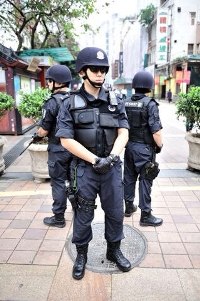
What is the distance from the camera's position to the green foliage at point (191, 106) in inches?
215

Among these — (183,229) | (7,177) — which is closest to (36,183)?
(7,177)

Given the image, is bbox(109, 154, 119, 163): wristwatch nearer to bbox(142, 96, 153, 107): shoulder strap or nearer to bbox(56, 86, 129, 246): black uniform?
bbox(56, 86, 129, 246): black uniform

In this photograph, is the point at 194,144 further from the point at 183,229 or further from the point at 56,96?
the point at 56,96

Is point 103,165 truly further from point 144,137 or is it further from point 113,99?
point 144,137

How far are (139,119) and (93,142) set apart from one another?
116cm

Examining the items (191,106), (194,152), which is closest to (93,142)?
(191,106)

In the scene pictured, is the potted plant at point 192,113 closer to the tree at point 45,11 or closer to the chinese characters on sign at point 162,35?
the tree at point 45,11

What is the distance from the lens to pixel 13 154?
24.5ft

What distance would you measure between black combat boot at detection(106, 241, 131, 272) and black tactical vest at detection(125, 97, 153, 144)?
127 cm

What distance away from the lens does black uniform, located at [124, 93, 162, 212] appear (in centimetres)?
347

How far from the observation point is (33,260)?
9.82ft

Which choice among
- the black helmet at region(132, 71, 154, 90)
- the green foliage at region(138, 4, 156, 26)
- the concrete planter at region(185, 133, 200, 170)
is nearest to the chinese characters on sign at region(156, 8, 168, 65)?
the green foliage at region(138, 4, 156, 26)

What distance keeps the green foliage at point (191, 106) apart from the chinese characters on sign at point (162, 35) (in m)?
29.2

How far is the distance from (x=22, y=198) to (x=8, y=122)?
592cm
